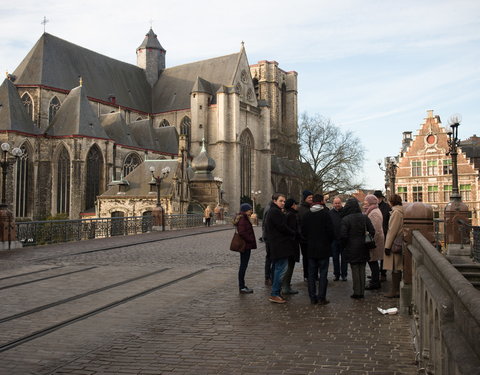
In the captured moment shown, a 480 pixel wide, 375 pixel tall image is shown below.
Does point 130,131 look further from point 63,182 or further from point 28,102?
point 63,182

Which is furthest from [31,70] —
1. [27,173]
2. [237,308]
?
[237,308]

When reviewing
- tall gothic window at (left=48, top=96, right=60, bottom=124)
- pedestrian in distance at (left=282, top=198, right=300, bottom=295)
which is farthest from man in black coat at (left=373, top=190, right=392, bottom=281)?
tall gothic window at (left=48, top=96, right=60, bottom=124)

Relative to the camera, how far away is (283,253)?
7219 millimetres

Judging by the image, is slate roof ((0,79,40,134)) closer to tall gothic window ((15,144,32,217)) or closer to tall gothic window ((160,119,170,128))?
tall gothic window ((15,144,32,217))

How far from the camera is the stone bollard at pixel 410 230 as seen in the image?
20.2 feet

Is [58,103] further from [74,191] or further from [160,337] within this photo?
[160,337]

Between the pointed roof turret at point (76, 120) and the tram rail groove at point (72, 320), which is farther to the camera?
the pointed roof turret at point (76, 120)

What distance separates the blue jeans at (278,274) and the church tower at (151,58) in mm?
58199

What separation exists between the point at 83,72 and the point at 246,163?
20.4m

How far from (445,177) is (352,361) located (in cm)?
4253

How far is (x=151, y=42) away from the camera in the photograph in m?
64.4

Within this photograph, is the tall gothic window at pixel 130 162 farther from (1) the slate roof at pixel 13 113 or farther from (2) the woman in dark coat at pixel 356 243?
(2) the woman in dark coat at pixel 356 243

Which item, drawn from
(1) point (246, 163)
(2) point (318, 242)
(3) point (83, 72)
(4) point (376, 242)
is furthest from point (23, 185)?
(2) point (318, 242)

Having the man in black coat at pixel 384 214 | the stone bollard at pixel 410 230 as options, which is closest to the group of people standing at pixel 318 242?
the stone bollard at pixel 410 230
